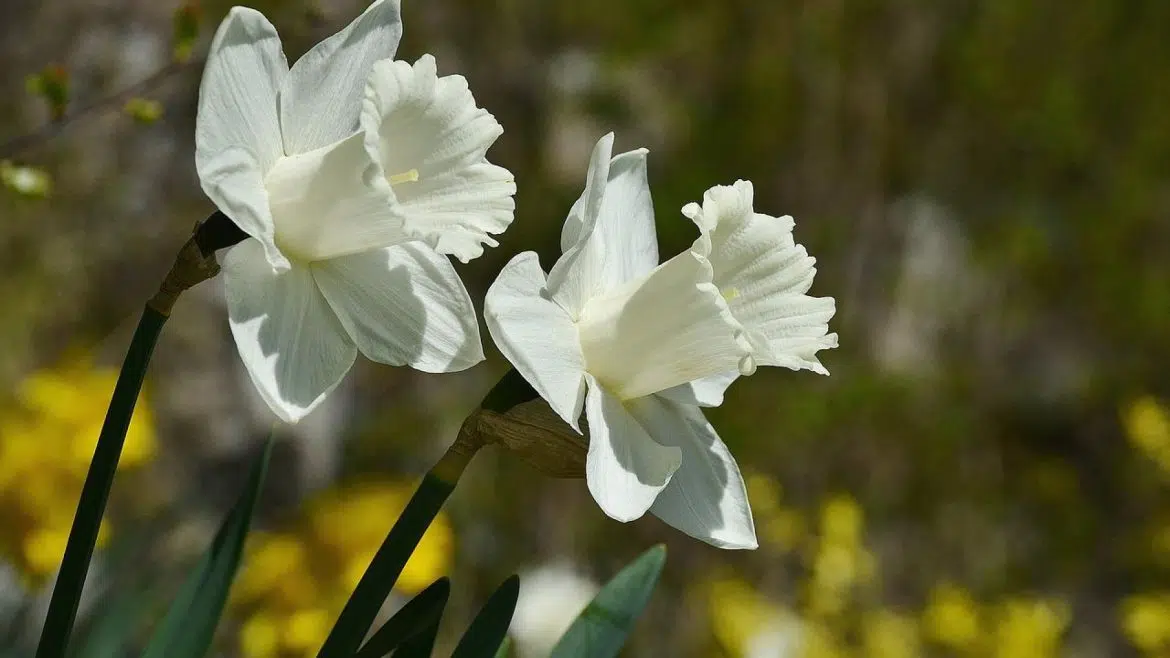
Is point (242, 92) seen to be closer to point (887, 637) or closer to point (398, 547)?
point (398, 547)

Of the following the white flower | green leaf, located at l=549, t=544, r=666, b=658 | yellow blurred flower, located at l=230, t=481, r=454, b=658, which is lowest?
the white flower

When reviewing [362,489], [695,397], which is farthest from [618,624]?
[362,489]

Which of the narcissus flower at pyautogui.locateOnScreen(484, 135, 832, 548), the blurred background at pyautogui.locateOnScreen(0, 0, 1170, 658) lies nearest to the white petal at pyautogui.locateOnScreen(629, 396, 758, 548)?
the narcissus flower at pyautogui.locateOnScreen(484, 135, 832, 548)

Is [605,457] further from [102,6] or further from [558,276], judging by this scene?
[102,6]

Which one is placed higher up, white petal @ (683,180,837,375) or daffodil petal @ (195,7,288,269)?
daffodil petal @ (195,7,288,269)

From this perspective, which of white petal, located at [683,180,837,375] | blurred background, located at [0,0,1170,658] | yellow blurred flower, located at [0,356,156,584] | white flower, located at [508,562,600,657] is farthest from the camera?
blurred background, located at [0,0,1170,658]

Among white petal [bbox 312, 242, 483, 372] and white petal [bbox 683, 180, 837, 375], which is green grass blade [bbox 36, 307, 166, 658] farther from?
white petal [bbox 683, 180, 837, 375]
